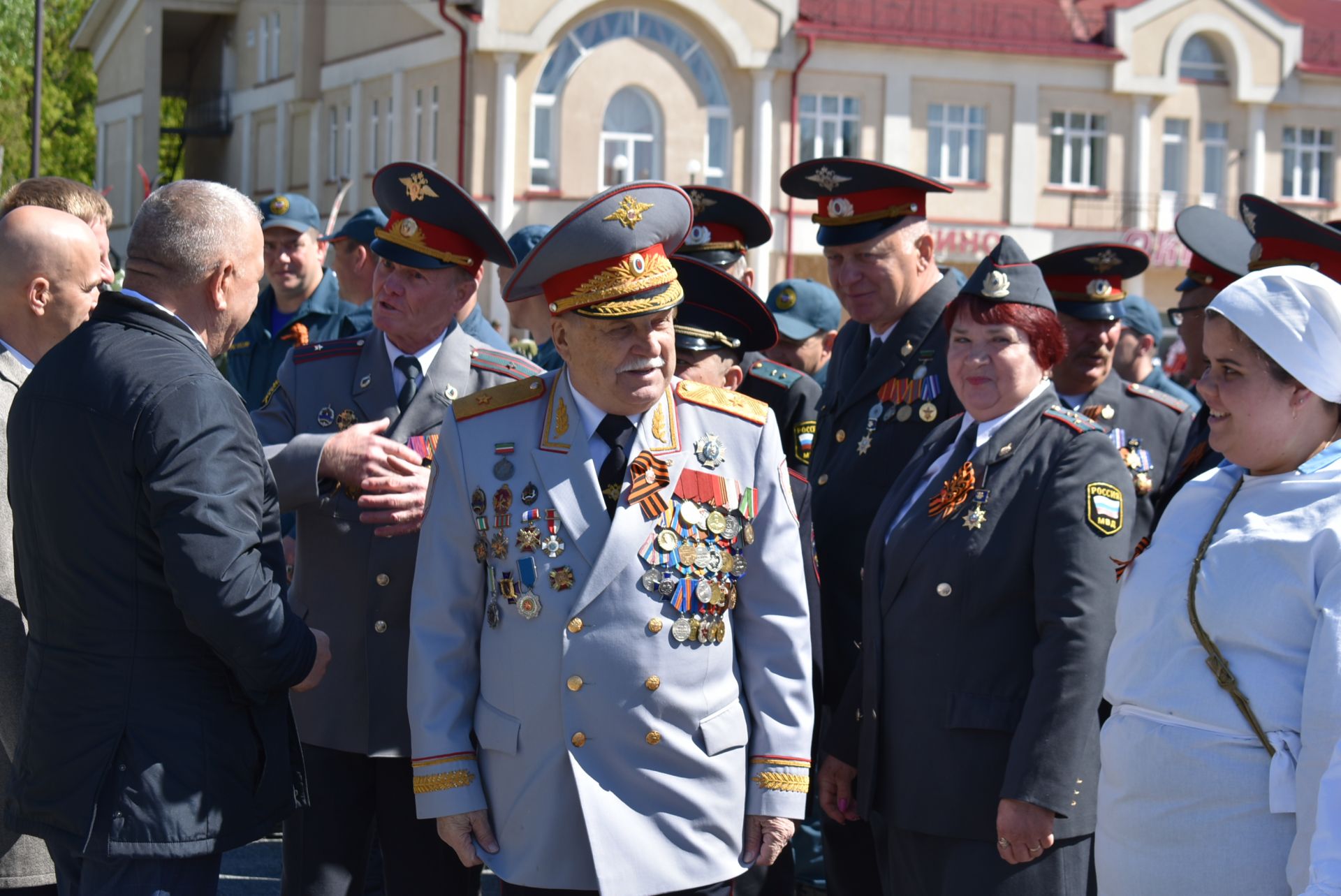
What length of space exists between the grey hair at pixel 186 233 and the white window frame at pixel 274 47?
114ft

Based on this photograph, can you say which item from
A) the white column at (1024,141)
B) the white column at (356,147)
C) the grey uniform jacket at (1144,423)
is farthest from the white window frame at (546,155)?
the grey uniform jacket at (1144,423)

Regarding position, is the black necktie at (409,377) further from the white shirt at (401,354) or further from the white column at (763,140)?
the white column at (763,140)

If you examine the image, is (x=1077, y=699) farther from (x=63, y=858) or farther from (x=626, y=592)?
(x=63, y=858)

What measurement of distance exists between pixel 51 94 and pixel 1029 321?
41.7 metres

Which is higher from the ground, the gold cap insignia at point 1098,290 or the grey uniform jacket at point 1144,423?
the gold cap insignia at point 1098,290

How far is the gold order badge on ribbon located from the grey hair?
6.12 feet

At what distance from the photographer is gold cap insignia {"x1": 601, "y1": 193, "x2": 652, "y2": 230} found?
3299 millimetres

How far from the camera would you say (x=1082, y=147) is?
32094 millimetres

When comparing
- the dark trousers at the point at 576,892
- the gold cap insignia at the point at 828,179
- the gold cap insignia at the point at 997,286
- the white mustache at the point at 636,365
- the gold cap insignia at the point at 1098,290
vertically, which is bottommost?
the dark trousers at the point at 576,892

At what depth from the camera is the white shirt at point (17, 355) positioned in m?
4.02

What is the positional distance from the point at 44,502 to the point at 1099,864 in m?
2.39

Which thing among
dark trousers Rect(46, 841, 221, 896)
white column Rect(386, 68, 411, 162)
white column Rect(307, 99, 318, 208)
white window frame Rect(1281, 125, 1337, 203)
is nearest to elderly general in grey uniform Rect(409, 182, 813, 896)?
dark trousers Rect(46, 841, 221, 896)

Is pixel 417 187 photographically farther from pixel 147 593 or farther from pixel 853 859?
pixel 853 859

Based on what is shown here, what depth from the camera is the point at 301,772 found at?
348 centimetres
